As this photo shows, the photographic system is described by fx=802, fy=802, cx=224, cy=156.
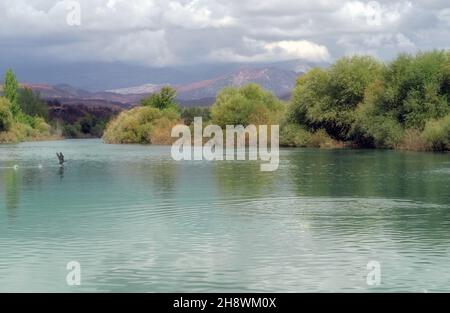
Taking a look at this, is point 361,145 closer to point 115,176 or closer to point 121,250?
point 115,176

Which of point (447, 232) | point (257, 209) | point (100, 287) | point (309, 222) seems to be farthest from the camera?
point (257, 209)

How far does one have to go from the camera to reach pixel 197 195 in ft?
77.8

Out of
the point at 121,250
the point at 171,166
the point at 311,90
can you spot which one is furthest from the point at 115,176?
the point at 311,90

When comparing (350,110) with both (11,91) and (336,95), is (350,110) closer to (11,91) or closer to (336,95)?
(336,95)

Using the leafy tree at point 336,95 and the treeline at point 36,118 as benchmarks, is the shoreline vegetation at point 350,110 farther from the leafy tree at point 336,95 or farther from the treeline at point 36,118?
the treeline at point 36,118

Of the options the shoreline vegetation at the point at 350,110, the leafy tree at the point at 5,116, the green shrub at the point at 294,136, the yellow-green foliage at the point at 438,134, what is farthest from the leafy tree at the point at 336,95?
the leafy tree at the point at 5,116

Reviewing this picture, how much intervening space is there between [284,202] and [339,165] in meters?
16.2

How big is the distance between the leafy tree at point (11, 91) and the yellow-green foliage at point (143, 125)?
16.6m

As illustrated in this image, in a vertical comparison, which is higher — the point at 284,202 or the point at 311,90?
the point at 311,90

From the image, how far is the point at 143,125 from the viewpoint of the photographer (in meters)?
81.4

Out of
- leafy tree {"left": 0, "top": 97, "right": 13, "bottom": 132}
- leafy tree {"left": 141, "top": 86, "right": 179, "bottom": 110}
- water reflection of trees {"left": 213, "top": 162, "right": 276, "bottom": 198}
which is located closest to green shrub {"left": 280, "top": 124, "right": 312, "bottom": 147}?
water reflection of trees {"left": 213, "top": 162, "right": 276, "bottom": 198}

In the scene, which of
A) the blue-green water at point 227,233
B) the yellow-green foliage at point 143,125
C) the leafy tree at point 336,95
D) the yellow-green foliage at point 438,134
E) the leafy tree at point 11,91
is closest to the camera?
the blue-green water at point 227,233

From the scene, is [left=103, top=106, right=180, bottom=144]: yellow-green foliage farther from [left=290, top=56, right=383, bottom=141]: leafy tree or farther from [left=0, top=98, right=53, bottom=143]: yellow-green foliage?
[left=290, top=56, right=383, bottom=141]: leafy tree

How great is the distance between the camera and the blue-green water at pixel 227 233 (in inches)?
468
